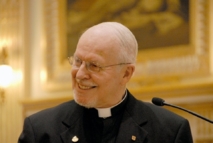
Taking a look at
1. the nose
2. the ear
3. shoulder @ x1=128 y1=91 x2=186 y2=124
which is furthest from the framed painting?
the nose

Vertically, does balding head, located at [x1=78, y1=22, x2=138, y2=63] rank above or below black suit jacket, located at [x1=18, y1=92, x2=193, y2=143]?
above

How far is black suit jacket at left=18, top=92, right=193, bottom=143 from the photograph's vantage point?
2.81m

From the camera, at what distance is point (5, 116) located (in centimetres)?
730

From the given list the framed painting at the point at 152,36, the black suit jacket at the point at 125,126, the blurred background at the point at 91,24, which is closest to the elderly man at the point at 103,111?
the black suit jacket at the point at 125,126

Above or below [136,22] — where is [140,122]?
below

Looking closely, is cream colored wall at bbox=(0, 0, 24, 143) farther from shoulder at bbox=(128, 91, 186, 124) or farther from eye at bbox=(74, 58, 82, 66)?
eye at bbox=(74, 58, 82, 66)

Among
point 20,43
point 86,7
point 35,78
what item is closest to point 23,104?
point 35,78

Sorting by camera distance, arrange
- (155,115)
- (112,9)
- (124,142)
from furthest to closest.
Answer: (112,9) < (155,115) < (124,142)

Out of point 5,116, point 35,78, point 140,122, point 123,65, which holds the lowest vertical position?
point 5,116

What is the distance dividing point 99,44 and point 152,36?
3.58 meters

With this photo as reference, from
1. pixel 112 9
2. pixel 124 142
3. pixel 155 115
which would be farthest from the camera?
pixel 112 9

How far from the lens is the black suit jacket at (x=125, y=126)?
2.81 metres

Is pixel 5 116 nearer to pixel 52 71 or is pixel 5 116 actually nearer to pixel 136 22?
pixel 52 71

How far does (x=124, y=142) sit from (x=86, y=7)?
14.5 feet
